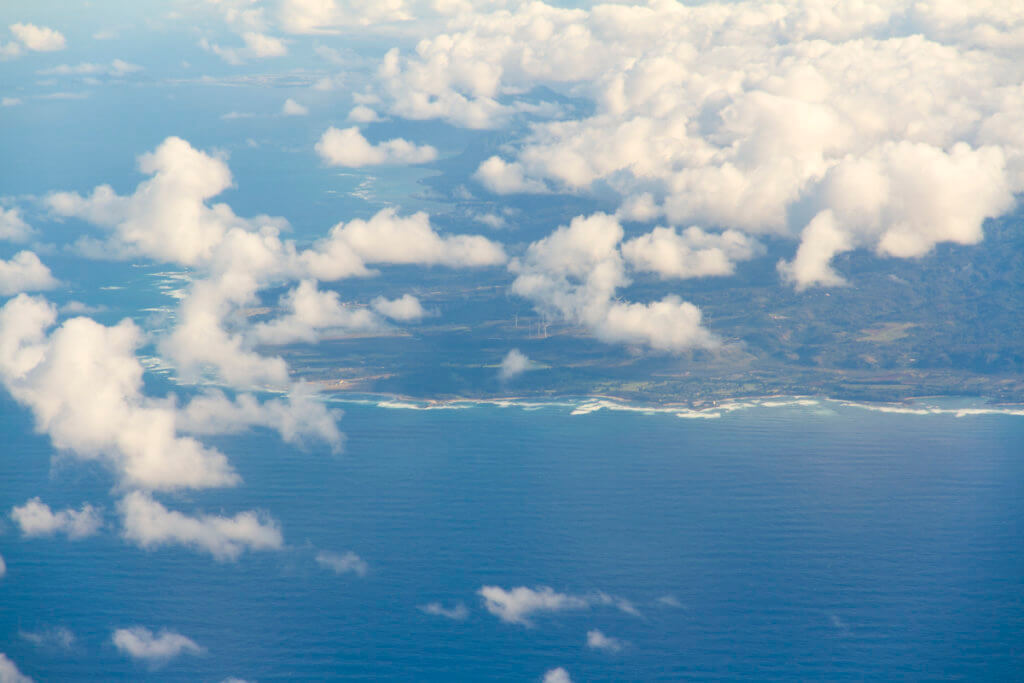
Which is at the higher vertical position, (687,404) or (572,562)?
(687,404)

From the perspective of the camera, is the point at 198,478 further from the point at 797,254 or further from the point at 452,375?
the point at 797,254

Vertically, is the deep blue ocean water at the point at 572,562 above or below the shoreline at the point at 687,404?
below

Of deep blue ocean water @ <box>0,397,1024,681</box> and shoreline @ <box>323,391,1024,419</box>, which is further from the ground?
shoreline @ <box>323,391,1024,419</box>

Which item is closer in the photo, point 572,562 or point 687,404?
point 572,562

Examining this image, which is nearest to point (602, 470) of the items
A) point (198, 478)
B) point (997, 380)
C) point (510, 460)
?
point (510, 460)

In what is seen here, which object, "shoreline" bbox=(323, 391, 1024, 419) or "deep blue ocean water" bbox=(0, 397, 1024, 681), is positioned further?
"shoreline" bbox=(323, 391, 1024, 419)

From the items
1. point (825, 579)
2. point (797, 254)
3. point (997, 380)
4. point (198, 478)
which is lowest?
point (825, 579)

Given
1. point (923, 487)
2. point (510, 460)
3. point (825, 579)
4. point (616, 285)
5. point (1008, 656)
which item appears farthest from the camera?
point (616, 285)

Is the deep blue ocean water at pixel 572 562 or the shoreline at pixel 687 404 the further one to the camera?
the shoreline at pixel 687 404
